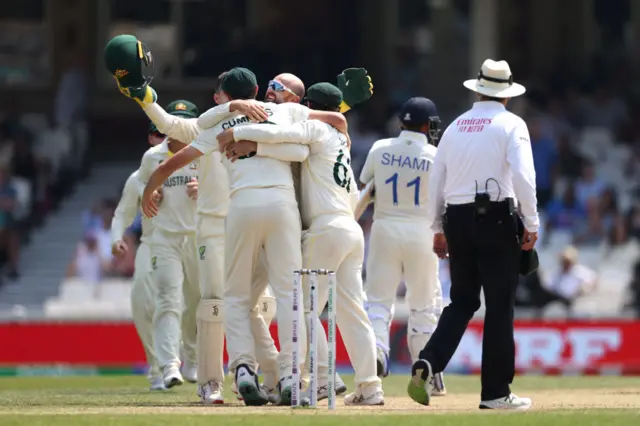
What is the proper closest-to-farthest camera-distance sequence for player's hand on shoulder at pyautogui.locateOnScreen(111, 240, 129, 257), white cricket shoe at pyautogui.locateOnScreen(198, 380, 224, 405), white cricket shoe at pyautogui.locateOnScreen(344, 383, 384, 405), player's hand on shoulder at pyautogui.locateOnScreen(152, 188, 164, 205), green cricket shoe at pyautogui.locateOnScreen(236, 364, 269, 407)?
1. green cricket shoe at pyautogui.locateOnScreen(236, 364, 269, 407)
2. white cricket shoe at pyautogui.locateOnScreen(344, 383, 384, 405)
3. white cricket shoe at pyautogui.locateOnScreen(198, 380, 224, 405)
4. player's hand on shoulder at pyautogui.locateOnScreen(152, 188, 164, 205)
5. player's hand on shoulder at pyautogui.locateOnScreen(111, 240, 129, 257)

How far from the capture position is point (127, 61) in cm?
1104

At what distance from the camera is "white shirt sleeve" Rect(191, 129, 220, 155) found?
10.6m

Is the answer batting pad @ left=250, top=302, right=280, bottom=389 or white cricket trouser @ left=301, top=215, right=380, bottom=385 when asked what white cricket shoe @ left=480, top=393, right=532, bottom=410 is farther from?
batting pad @ left=250, top=302, right=280, bottom=389

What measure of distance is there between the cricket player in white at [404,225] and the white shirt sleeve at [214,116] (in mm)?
2321

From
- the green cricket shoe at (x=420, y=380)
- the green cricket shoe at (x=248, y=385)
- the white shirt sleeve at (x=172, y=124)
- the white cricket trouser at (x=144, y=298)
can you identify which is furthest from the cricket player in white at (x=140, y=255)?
the green cricket shoe at (x=420, y=380)

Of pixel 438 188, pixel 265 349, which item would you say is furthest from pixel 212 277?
pixel 438 188

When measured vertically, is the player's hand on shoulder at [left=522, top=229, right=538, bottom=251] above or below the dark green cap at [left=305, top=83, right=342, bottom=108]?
below

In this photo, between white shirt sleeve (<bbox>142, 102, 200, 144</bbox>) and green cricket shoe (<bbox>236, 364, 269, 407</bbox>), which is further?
white shirt sleeve (<bbox>142, 102, 200, 144</bbox>)

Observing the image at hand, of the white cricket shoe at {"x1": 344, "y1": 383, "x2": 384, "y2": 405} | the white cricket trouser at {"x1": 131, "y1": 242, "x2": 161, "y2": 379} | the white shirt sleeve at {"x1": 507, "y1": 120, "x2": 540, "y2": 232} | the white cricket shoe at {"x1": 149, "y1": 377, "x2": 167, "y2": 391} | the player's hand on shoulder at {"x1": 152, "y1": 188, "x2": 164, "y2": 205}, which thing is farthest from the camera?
the white cricket trouser at {"x1": 131, "y1": 242, "x2": 161, "y2": 379}

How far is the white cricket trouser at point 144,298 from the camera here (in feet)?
47.0

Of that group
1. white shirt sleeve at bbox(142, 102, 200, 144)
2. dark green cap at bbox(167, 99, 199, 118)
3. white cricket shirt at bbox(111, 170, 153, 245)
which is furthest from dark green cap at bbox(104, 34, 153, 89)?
white cricket shirt at bbox(111, 170, 153, 245)

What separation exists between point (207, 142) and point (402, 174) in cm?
250

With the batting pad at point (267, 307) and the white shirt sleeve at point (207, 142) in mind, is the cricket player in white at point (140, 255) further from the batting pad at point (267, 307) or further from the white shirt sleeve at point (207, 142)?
the white shirt sleeve at point (207, 142)

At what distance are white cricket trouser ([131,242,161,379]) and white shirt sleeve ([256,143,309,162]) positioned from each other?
3.93 meters
